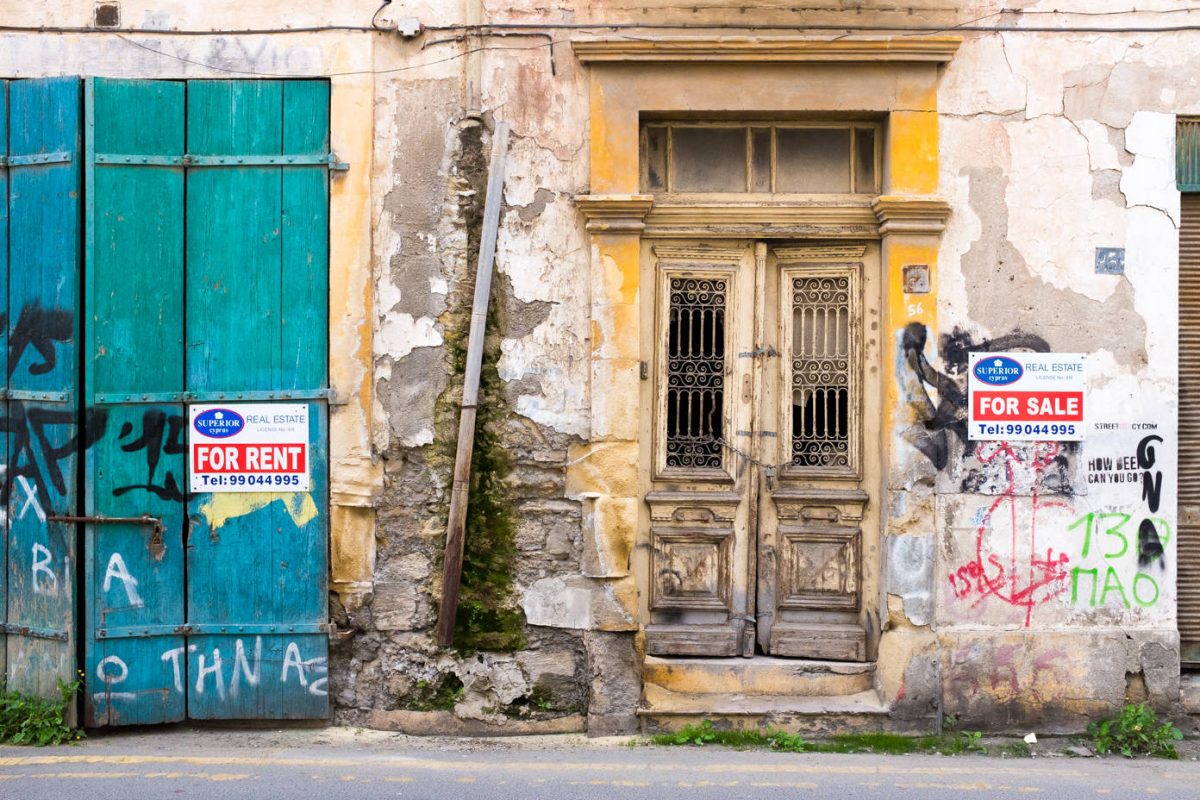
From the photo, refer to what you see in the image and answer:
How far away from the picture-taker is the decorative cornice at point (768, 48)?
5.64 metres

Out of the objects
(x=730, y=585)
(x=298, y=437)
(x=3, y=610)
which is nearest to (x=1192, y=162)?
(x=730, y=585)

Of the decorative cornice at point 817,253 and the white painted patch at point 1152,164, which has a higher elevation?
the white painted patch at point 1152,164

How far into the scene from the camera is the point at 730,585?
5.98 m

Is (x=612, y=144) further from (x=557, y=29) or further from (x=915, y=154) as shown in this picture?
(x=915, y=154)

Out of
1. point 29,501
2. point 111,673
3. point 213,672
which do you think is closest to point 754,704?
point 213,672

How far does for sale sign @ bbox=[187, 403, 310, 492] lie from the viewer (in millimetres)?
5699

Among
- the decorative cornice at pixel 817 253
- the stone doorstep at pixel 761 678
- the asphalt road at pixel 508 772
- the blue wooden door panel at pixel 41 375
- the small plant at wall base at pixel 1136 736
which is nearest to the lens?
the asphalt road at pixel 508 772

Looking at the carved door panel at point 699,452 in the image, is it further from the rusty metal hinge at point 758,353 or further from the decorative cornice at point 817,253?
the decorative cornice at point 817,253

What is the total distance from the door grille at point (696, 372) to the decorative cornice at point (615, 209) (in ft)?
1.40

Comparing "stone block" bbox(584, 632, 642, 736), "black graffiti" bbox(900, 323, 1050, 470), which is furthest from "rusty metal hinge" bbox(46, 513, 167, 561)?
"black graffiti" bbox(900, 323, 1050, 470)

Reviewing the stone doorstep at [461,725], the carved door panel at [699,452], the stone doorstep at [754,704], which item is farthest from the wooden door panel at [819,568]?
the stone doorstep at [461,725]

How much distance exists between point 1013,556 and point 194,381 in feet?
13.7

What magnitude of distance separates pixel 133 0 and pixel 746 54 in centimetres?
308

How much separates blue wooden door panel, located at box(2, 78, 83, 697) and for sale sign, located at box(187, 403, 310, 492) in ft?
1.91
